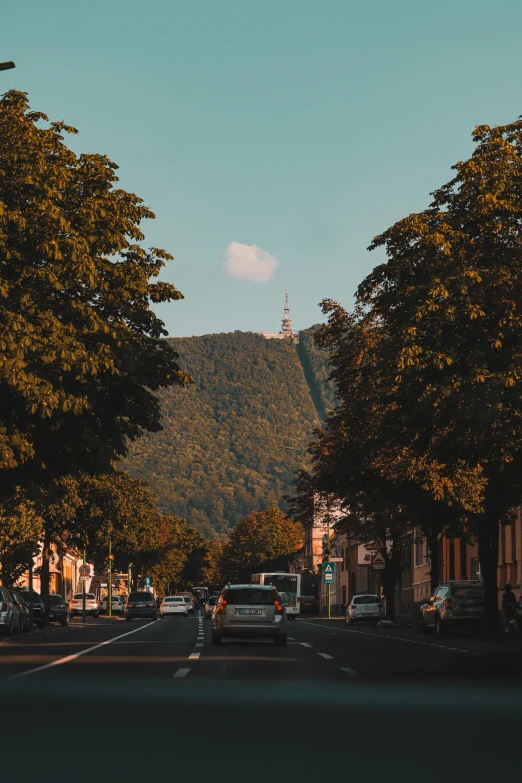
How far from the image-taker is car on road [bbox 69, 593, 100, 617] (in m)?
90.1

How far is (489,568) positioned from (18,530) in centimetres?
2103

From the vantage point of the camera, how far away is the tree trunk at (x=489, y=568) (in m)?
35.8

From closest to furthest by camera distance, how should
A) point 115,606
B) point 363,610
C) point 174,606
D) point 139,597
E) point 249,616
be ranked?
1. point 249,616
2. point 363,610
3. point 139,597
4. point 174,606
5. point 115,606

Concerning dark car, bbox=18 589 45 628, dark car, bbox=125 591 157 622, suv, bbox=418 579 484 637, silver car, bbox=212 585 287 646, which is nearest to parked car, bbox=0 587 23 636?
→ dark car, bbox=18 589 45 628

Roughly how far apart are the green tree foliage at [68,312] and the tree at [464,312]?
5.40 meters

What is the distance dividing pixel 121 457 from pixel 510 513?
11.3m

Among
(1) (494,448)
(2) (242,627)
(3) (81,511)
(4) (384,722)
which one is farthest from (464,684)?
(3) (81,511)

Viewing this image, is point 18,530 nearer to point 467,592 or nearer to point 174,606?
point 467,592

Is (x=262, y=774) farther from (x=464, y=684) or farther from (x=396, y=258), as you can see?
(x=396, y=258)

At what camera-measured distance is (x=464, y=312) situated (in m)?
28.0

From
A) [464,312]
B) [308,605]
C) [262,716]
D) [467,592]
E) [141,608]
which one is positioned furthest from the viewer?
[308,605]

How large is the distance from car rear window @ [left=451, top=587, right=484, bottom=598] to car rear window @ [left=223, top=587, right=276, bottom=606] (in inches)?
355

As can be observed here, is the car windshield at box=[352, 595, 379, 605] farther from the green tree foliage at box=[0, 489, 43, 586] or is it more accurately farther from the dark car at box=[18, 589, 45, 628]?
the green tree foliage at box=[0, 489, 43, 586]

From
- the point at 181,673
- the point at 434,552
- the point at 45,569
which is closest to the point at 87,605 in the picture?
the point at 45,569
